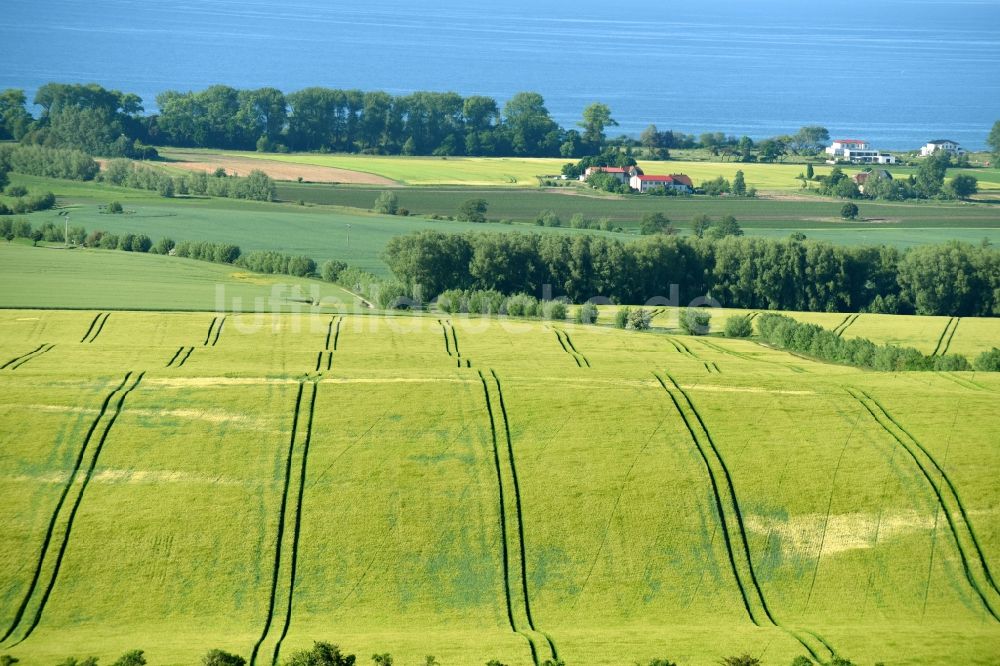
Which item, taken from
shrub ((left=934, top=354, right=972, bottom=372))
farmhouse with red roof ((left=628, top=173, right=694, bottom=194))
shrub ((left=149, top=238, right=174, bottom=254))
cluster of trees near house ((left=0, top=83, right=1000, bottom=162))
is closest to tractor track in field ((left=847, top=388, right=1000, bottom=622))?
shrub ((left=934, top=354, right=972, bottom=372))

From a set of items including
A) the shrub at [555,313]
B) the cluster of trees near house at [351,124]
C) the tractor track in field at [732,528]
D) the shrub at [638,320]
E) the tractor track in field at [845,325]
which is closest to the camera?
the tractor track in field at [732,528]

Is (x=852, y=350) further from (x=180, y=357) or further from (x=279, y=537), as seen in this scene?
(x=279, y=537)

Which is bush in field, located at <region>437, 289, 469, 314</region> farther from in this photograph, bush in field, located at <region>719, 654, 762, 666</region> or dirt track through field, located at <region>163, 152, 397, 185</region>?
dirt track through field, located at <region>163, 152, 397, 185</region>

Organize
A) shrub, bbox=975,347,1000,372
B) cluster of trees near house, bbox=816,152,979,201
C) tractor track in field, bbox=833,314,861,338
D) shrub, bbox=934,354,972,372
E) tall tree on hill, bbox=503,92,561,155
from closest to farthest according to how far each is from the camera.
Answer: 1. shrub, bbox=934,354,972,372
2. shrub, bbox=975,347,1000,372
3. tractor track in field, bbox=833,314,861,338
4. cluster of trees near house, bbox=816,152,979,201
5. tall tree on hill, bbox=503,92,561,155

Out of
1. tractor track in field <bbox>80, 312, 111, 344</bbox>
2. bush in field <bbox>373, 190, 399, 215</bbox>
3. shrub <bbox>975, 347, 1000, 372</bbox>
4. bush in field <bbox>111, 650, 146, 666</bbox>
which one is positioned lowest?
bush in field <bbox>111, 650, 146, 666</bbox>

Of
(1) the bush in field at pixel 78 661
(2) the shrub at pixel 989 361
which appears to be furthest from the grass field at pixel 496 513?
(2) the shrub at pixel 989 361

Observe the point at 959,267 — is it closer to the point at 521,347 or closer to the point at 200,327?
the point at 521,347

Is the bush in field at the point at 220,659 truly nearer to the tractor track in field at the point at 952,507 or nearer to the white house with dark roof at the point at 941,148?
the tractor track in field at the point at 952,507

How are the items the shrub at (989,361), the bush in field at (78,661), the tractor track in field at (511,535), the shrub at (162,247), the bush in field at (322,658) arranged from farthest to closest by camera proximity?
1. the shrub at (162,247)
2. the shrub at (989,361)
3. the tractor track in field at (511,535)
4. the bush in field at (78,661)
5. the bush in field at (322,658)
